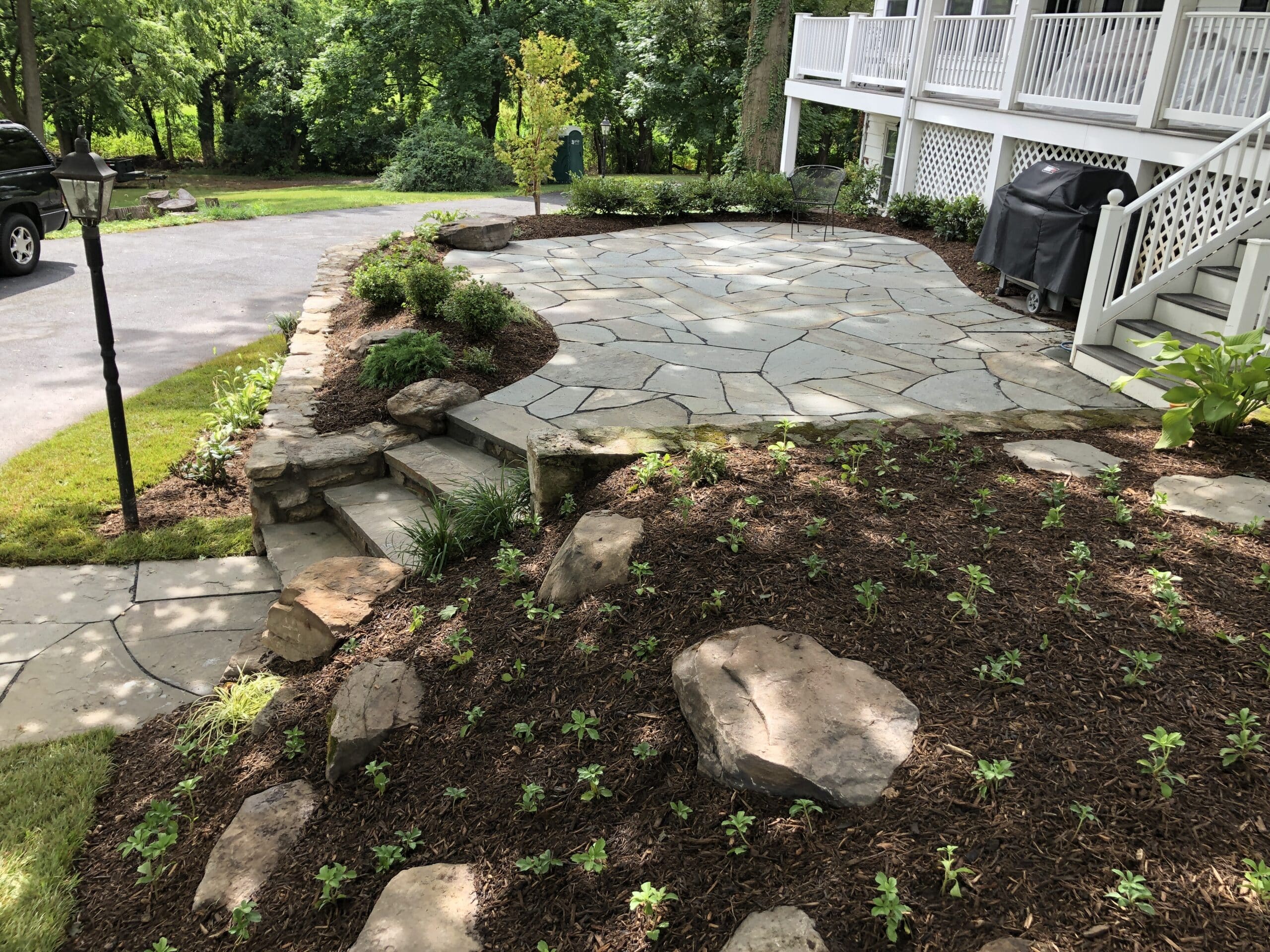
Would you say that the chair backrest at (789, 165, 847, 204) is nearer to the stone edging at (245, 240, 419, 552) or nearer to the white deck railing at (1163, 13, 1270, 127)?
the white deck railing at (1163, 13, 1270, 127)

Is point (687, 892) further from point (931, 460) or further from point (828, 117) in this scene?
point (828, 117)

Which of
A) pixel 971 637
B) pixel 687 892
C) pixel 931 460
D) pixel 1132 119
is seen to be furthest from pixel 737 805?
pixel 1132 119

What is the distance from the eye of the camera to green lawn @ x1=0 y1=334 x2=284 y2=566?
4660 mm

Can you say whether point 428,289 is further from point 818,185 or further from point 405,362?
point 818,185

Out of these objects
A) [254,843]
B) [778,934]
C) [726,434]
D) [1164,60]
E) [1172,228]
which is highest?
[1164,60]

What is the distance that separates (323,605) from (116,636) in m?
1.24

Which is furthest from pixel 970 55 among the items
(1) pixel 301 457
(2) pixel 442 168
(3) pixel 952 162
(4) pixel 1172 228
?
(2) pixel 442 168

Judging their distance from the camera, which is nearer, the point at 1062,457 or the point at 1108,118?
the point at 1062,457

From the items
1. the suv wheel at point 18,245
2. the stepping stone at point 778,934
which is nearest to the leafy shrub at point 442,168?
the suv wheel at point 18,245

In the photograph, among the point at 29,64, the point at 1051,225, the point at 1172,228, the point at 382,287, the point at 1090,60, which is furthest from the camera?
the point at 29,64

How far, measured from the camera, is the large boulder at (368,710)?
269 cm

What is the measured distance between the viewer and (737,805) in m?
2.25

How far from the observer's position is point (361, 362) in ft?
19.3

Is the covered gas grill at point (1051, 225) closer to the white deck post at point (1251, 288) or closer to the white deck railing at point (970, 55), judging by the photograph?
the white deck post at point (1251, 288)
